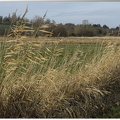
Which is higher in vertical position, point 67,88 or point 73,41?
point 73,41

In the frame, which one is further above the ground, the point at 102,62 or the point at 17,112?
the point at 102,62

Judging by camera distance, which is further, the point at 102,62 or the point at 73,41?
the point at 73,41

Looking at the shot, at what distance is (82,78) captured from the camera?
4246 millimetres

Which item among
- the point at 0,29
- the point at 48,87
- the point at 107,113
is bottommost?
the point at 107,113

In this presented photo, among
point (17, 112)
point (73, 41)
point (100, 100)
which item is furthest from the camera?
point (73, 41)

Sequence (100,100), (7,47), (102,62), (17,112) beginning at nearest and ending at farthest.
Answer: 1. (17,112)
2. (7,47)
3. (100,100)
4. (102,62)

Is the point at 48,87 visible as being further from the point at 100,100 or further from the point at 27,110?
the point at 100,100

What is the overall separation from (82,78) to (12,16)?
1.84m

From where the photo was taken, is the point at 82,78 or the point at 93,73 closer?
the point at 82,78

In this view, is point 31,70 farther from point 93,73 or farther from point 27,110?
point 93,73

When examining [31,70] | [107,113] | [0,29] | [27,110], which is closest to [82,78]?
[107,113]

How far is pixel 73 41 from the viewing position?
A: 226 inches

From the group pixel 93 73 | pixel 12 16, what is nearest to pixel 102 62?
pixel 93 73

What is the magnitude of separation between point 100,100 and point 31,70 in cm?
148
